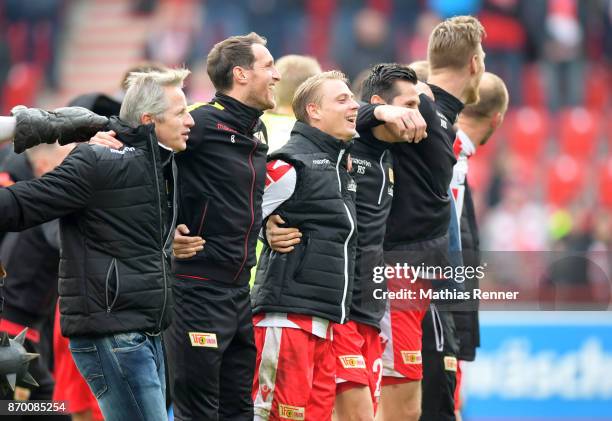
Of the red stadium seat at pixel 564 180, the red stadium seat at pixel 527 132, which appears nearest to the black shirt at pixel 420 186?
the red stadium seat at pixel 564 180

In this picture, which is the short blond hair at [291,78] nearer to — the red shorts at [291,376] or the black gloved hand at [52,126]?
the red shorts at [291,376]

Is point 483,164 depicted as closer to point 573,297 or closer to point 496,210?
point 496,210

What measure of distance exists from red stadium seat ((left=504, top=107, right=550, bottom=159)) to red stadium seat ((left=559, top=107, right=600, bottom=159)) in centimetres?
32

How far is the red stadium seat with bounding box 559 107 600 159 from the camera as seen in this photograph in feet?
71.9

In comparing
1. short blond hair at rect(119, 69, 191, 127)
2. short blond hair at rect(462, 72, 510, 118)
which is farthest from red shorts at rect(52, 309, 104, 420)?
short blond hair at rect(462, 72, 510, 118)

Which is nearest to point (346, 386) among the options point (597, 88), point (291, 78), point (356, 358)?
point (356, 358)

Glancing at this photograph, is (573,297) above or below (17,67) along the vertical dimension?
below

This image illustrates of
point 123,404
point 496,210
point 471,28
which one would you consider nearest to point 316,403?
point 123,404

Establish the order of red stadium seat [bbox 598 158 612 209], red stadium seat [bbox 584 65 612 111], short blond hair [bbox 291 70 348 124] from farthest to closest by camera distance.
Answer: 1. red stadium seat [bbox 584 65 612 111]
2. red stadium seat [bbox 598 158 612 209]
3. short blond hair [bbox 291 70 348 124]

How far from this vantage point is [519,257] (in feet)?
45.6

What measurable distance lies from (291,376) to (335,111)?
1422mm

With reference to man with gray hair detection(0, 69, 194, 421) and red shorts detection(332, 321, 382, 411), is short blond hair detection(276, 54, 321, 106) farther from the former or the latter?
man with gray hair detection(0, 69, 194, 421)

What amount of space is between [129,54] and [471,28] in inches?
657

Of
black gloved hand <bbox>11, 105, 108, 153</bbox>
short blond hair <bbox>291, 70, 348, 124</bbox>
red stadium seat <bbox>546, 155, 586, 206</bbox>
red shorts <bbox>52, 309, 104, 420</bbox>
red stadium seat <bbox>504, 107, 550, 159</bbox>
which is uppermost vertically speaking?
red stadium seat <bbox>504, 107, 550, 159</bbox>
